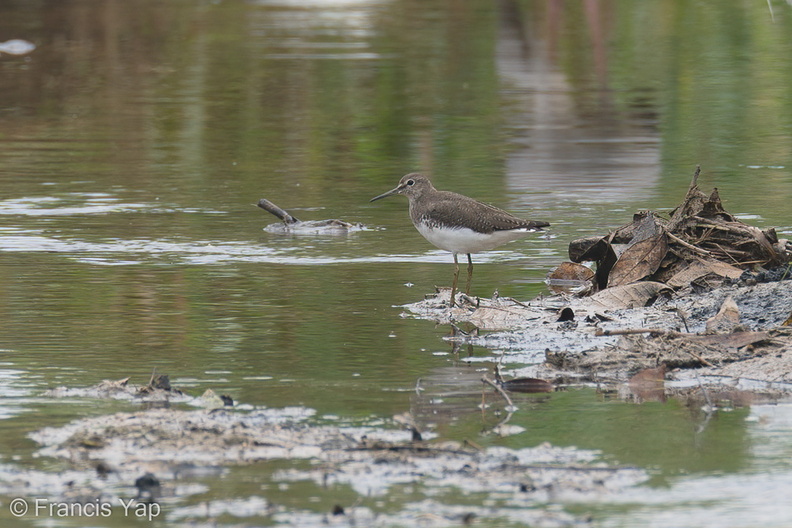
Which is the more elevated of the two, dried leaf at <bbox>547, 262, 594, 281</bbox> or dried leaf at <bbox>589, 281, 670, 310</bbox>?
dried leaf at <bbox>589, 281, 670, 310</bbox>

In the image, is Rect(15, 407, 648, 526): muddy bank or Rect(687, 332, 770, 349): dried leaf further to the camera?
Rect(687, 332, 770, 349): dried leaf

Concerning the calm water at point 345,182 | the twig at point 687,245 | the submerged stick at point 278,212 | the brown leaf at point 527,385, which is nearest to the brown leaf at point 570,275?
the calm water at point 345,182

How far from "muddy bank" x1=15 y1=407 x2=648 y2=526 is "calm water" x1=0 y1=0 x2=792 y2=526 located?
145mm

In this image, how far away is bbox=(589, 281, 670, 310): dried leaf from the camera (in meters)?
8.71

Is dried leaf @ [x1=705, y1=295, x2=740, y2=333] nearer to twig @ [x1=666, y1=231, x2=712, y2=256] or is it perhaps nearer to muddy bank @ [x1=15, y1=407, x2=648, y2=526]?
twig @ [x1=666, y1=231, x2=712, y2=256]

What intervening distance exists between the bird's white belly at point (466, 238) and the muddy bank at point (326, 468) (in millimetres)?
3435

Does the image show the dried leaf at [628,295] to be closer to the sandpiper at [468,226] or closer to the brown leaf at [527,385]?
the sandpiper at [468,226]

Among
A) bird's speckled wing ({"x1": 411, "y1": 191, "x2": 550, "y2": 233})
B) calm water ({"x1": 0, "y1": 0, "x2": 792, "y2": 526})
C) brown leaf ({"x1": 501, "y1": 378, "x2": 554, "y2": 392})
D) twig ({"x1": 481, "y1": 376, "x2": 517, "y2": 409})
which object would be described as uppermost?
twig ({"x1": 481, "y1": 376, "x2": 517, "y2": 409})

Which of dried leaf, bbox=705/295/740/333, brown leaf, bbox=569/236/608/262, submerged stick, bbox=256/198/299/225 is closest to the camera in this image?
dried leaf, bbox=705/295/740/333

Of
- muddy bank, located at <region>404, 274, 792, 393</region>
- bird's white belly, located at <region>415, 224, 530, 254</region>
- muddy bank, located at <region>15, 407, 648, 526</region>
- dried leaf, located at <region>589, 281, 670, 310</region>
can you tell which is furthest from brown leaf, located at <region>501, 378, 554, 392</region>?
bird's white belly, located at <region>415, 224, 530, 254</region>

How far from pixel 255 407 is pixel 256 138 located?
1056cm

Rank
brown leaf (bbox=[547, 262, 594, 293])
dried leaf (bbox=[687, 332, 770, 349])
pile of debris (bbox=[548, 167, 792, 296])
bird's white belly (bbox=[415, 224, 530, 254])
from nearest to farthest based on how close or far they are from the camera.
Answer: dried leaf (bbox=[687, 332, 770, 349]) → pile of debris (bbox=[548, 167, 792, 296]) → bird's white belly (bbox=[415, 224, 530, 254]) → brown leaf (bbox=[547, 262, 594, 293])

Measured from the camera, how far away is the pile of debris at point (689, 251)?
8984mm

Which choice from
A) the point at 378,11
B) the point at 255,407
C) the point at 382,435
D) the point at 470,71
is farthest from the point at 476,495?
the point at 378,11
